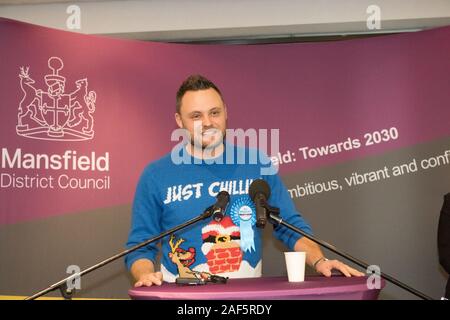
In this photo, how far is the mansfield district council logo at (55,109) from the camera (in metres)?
4.08

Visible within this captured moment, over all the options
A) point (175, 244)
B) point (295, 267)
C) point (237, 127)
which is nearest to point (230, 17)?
point (237, 127)

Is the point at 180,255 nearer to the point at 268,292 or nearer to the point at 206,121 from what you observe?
the point at 206,121

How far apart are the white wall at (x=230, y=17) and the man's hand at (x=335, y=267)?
106 inches

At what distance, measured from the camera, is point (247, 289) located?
71.8 inches

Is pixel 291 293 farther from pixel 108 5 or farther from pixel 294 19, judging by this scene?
pixel 108 5

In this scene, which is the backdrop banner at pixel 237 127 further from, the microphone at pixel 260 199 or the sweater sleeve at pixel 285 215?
the microphone at pixel 260 199

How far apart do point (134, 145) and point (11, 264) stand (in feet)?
3.53

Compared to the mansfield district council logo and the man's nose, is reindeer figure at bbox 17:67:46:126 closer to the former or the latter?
the mansfield district council logo

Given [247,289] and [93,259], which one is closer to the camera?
[247,289]

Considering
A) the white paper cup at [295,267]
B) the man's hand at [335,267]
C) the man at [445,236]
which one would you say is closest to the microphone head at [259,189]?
the white paper cup at [295,267]

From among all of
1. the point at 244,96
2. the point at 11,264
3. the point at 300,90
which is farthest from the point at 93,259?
the point at 300,90

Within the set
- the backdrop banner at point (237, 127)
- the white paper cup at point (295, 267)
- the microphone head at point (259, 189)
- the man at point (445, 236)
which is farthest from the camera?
the backdrop banner at point (237, 127)

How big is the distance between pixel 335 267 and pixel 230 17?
2863 mm

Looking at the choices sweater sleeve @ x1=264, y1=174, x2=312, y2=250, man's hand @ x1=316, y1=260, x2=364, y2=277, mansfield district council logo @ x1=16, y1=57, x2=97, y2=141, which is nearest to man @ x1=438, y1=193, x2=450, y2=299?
sweater sleeve @ x1=264, y1=174, x2=312, y2=250
